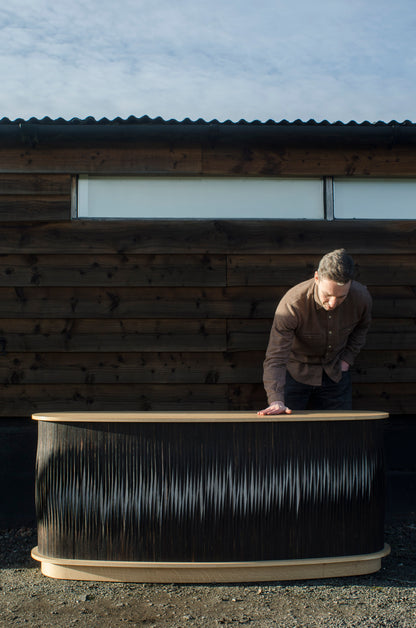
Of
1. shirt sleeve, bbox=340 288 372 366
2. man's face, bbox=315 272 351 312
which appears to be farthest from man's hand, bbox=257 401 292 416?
shirt sleeve, bbox=340 288 372 366

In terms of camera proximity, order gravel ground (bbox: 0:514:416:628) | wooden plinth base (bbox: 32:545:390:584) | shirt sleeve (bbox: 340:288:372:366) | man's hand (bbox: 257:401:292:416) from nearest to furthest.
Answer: gravel ground (bbox: 0:514:416:628) < wooden plinth base (bbox: 32:545:390:584) < man's hand (bbox: 257:401:292:416) < shirt sleeve (bbox: 340:288:372:366)

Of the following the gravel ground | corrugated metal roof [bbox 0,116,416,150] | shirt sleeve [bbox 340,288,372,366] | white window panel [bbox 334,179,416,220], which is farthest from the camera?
white window panel [bbox 334,179,416,220]

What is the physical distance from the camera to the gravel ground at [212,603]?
11.0 ft

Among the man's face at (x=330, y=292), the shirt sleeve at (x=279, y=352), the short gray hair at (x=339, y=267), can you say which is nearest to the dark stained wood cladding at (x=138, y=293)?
the shirt sleeve at (x=279, y=352)

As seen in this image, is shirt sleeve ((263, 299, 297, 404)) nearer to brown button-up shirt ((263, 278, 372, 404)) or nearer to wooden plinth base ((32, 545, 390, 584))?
brown button-up shirt ((263, 278, 372, 404))

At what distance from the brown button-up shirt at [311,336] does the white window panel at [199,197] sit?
1.07 metres

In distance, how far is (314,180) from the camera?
5441mm

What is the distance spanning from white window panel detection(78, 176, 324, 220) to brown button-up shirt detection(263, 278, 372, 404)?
1.07 m

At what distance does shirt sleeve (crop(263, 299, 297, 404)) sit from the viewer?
427cm

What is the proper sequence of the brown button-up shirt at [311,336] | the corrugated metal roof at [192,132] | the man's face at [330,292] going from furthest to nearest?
the corrugated metal roof at [192,132]
the brown button-up shirt at [311,336]
the man's face at [330,292]

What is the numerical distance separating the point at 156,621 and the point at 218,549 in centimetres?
62

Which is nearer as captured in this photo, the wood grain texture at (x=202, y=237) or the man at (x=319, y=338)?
the man at (x=319, y=338)

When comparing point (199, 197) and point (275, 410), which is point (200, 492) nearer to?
point (275, 410)

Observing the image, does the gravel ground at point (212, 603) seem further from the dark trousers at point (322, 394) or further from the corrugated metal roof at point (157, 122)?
the corrugated metal roof at point (157, 122)
